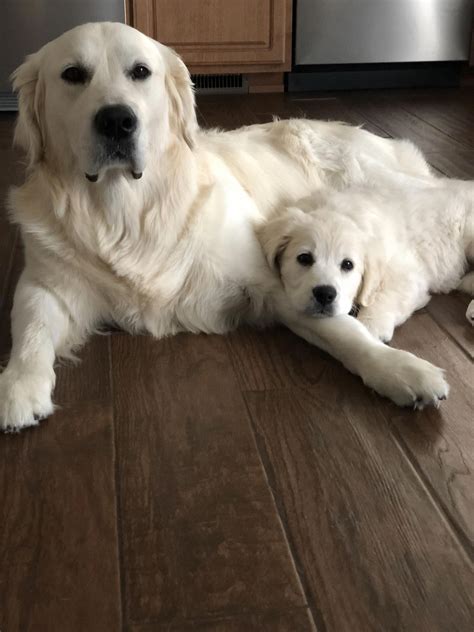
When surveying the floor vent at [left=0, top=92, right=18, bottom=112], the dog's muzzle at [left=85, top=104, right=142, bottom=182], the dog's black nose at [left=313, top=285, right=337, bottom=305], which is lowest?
the floor vent at [left=0, top=92, right=18, bottom=112]

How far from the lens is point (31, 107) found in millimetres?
1688

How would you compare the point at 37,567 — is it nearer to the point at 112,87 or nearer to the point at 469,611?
the point at 469,611

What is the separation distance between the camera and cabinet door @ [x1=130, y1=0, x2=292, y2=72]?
417 cm

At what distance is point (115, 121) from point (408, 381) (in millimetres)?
732

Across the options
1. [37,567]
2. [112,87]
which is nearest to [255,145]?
[112,87]

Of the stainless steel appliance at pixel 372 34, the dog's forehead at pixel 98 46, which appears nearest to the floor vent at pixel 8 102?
the stainless steel appliance at pixel 372 34

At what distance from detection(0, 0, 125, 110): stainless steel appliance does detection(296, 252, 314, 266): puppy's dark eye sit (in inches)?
110

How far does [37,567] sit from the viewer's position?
3.59 ft

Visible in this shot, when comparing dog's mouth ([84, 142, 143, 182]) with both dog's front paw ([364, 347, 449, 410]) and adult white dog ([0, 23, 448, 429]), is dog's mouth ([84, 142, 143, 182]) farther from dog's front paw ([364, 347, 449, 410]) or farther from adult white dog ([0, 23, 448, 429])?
dog's front paw ([364, 347, 449, 410])

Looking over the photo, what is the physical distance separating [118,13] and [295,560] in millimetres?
3615

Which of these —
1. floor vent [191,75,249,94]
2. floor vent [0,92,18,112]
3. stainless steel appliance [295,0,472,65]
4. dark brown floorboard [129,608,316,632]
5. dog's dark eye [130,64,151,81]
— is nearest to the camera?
dark brown floorboard [129,608,316,632]

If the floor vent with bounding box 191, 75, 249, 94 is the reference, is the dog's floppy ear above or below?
above

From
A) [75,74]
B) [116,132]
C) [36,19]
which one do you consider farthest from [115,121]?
[36,19]

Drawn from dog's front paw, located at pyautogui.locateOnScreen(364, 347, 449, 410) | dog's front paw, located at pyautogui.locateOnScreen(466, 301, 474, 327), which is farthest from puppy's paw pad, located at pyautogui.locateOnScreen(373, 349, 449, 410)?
dog's front paw, located at pyautogui.locateOnScreen(466, 301, 474, 327)
